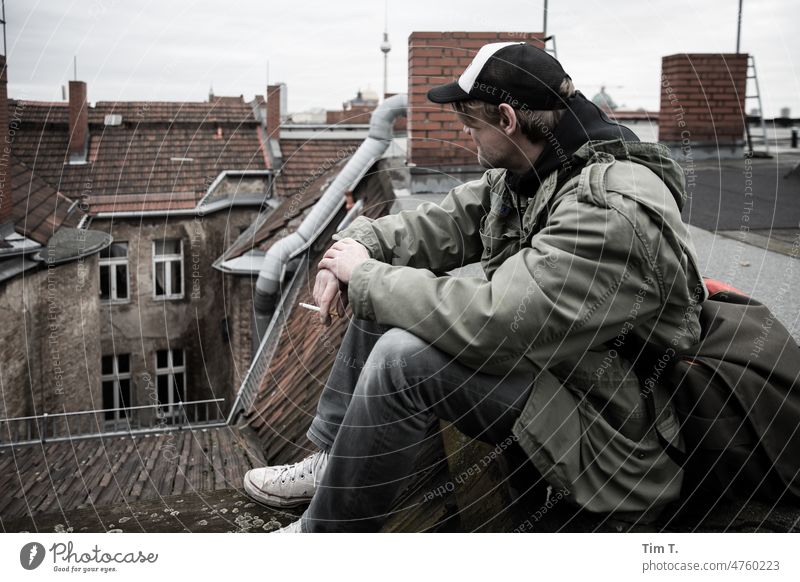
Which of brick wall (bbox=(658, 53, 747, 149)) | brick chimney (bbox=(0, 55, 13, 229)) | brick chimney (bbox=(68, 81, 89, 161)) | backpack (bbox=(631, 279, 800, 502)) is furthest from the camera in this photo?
brick chimney (bbox=(68, 81, 89, 161))

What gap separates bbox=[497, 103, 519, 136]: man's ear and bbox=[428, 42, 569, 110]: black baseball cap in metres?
0.02

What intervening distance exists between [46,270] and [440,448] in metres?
8.15

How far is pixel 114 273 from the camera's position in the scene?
1563 centimetres

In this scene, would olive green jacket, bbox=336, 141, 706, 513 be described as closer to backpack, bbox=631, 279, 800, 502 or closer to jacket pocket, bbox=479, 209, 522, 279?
backpack, bbox=631, 279, 800, 502

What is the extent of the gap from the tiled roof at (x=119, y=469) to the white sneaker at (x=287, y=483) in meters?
0.69

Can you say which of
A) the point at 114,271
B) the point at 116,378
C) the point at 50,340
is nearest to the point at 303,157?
the point at 114,271

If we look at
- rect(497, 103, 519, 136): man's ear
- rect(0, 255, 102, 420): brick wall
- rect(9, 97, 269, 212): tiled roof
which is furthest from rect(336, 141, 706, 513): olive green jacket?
rect(9, 97, 269, 212): tiled roof

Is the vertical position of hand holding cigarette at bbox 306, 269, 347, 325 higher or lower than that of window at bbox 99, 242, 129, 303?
higher

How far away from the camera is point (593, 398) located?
2041 mm

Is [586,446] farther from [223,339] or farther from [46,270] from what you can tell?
[223,339]

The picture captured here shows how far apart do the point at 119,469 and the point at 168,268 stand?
41.2ft

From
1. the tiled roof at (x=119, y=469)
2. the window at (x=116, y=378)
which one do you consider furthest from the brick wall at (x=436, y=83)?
the window at (x=116, y=378)

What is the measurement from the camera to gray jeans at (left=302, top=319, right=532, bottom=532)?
6.34 ft

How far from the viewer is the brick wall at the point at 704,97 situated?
966cm
